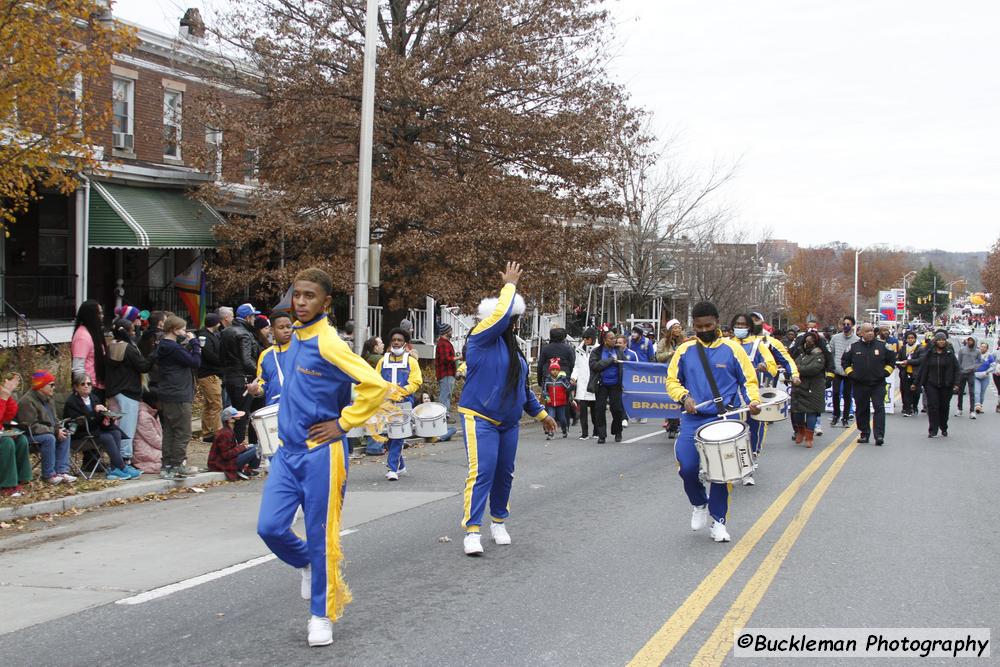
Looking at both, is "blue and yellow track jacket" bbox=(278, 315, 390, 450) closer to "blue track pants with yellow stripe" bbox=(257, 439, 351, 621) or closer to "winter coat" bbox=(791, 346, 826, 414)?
"blue track pants with yellow stripe" bbox=(257, 439, 351, 621)

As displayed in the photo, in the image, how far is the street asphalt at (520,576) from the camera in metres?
5.55

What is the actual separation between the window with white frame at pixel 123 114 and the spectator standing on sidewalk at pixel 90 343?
13.8m

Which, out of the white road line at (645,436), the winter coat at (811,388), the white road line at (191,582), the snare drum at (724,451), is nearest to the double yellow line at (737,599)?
the snare drum at (724,451)

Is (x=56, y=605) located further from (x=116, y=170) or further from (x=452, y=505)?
(x=116, y=170)

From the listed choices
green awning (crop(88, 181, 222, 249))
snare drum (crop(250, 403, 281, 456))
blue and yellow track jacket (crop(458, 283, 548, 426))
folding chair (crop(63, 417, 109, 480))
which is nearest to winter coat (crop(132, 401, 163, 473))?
folding chair (crop(63, 417, 109, 480))

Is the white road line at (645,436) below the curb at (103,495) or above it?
below

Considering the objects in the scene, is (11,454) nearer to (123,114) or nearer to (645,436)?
(645,436)

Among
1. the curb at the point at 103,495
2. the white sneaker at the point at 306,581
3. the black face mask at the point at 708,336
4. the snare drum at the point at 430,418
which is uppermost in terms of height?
the black face mask at the point at 708,336

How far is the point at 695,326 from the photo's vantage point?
8.25 metres

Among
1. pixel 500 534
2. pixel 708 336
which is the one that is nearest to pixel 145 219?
pixel 500 534

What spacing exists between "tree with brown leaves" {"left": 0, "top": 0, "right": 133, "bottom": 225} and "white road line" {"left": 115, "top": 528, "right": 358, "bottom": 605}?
905cm

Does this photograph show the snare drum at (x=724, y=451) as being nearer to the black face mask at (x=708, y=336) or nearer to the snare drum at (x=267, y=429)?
the black face mask at (x=708, y=336)

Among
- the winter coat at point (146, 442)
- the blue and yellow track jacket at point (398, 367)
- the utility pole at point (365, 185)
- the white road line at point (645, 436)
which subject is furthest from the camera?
the white road line at point (645, 436)

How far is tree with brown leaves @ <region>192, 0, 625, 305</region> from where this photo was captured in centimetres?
2244
